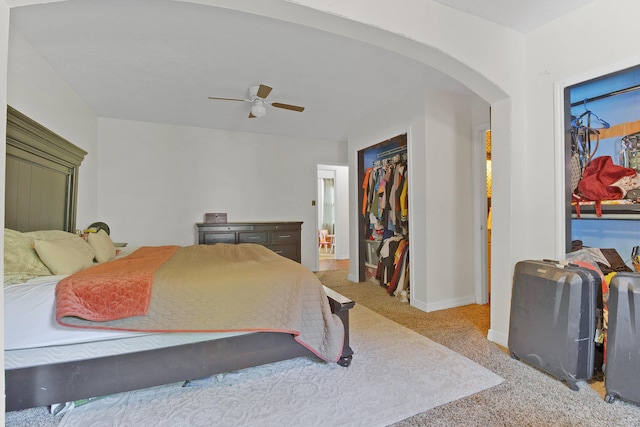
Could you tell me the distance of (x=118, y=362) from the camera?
1.55 meters

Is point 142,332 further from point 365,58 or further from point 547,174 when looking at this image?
point 547,174

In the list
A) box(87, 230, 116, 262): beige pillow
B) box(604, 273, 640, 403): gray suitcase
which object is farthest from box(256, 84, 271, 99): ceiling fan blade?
box(604, 273, 640, 403): gray suitcase

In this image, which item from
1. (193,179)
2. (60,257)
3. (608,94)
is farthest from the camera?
(193,179)

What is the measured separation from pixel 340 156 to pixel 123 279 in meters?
4.42

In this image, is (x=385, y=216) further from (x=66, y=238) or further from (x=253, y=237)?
(x=66, y=238)

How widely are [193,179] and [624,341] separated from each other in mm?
4698

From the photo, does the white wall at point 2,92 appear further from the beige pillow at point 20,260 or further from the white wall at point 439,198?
the white wall at point 439,198

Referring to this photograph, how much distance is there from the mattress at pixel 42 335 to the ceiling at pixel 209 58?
5.75 feet

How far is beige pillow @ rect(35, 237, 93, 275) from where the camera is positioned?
1.71 m

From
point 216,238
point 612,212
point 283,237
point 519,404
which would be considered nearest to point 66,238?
point 216,238

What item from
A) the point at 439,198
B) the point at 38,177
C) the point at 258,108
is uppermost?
the point at 258,108

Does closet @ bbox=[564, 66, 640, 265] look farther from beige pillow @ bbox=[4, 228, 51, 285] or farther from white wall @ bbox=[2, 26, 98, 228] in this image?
Result: white wall @ bbox=[2, 26, 98, 228]

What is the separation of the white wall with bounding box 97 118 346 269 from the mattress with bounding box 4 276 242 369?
282 centimetres

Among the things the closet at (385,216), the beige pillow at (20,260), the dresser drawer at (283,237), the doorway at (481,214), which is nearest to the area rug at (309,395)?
the beige pillow at (20,260)
